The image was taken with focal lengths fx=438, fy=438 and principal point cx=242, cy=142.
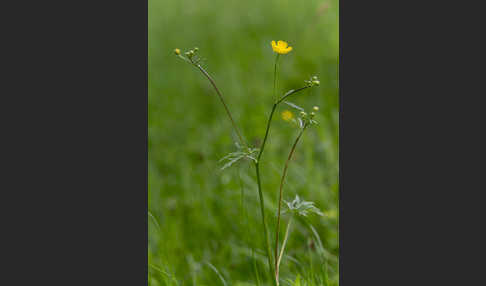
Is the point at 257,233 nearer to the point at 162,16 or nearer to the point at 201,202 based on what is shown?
the point at 201,202

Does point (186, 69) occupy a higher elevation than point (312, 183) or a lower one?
higher

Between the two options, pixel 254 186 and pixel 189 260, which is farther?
pixel 254 186

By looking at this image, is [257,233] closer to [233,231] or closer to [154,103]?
[233,231]

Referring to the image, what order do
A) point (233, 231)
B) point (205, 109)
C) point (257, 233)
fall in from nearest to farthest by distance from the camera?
1. point (257, 233)
2. point (233, 231)
3. point (205, 109)

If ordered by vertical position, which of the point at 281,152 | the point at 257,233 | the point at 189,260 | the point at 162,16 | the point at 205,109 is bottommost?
the point at 189,260

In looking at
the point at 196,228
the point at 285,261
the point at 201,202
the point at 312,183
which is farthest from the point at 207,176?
the point at 285,261

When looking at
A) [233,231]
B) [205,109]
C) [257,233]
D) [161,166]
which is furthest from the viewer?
[205,109]

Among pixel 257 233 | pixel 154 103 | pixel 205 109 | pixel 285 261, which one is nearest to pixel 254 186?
pixel 257 233
